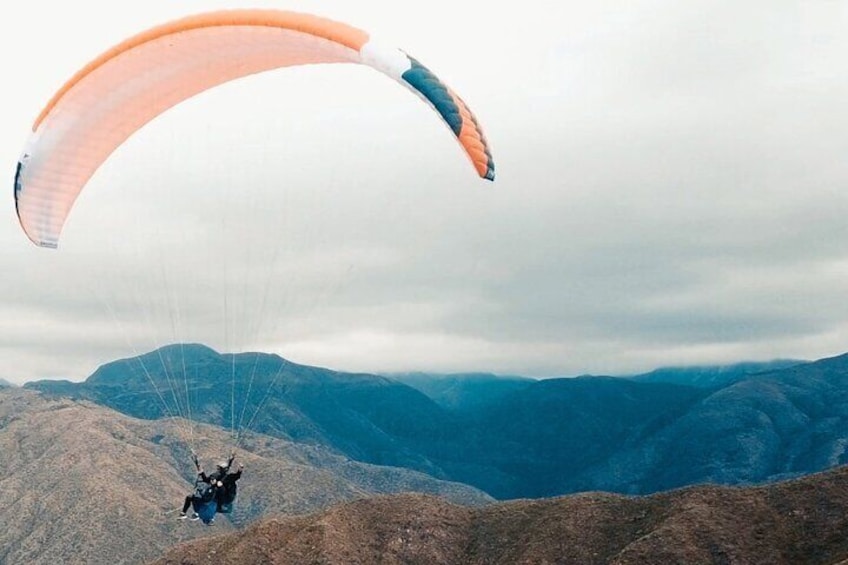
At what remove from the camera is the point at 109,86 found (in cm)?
2525

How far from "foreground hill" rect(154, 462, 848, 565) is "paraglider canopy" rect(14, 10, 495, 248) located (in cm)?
5214

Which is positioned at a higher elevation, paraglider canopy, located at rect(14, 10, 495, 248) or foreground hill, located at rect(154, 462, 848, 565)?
paraglider canopy, located at rect(14, 10, 495, 248)

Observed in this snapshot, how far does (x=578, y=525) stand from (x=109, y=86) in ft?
203

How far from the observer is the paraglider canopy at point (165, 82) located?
A: 72.1 feet

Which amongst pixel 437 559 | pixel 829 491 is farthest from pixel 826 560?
pixel 437 559

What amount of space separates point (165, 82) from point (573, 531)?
197 feet

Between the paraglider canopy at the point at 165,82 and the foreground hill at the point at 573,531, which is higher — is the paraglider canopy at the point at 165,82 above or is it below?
above

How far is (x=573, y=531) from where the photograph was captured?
71625 mm

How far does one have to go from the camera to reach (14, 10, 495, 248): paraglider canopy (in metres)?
22.0

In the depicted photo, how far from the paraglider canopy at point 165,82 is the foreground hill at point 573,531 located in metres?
52.1

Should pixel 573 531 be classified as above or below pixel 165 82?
below

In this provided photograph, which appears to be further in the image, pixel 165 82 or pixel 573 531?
pixel 573 531

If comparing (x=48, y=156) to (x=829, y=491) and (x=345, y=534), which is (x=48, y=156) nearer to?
(x=345, y=534)

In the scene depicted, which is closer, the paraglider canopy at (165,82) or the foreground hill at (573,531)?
the paraglider canopy at (165,82)
